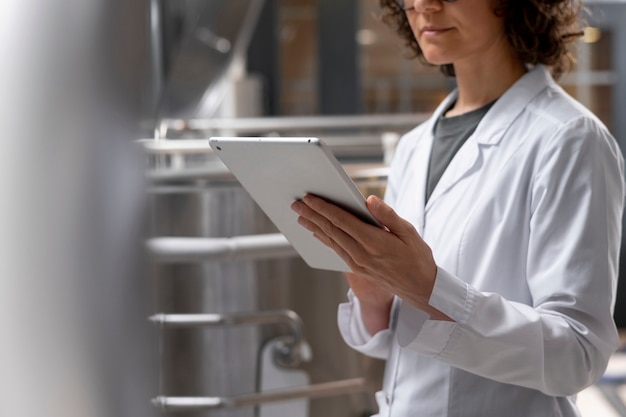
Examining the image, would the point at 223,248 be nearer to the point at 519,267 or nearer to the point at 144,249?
the point at 144,249

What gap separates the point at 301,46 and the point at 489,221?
7604 millimetres

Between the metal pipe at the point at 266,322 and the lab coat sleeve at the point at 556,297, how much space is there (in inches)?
47.6

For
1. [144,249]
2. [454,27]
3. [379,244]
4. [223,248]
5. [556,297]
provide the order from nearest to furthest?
[379,244] → [556,297] → [454,27] → [144,249] → [223,248]

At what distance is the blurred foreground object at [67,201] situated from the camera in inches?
46.8

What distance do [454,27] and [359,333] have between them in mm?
529

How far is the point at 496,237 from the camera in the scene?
1.24m

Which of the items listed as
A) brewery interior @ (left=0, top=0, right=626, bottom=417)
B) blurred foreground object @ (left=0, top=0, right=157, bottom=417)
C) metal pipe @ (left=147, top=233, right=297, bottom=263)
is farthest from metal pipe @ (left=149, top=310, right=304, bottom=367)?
blurred foreground object @ (left=0, top=0, right=157, bottom=417)

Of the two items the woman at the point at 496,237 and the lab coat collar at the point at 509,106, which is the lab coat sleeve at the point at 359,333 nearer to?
the woman at the point at 496,237

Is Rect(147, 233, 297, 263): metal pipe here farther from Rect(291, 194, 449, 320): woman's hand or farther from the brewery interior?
Rect(291, 194, 449, 320): woman's hand

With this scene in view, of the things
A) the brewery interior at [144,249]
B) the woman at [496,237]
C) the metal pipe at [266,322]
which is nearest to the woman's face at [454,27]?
the woman at [496,237]

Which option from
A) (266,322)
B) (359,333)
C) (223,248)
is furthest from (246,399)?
(359,333)

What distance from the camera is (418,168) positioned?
1.46 meters

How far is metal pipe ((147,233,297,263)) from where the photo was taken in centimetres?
233

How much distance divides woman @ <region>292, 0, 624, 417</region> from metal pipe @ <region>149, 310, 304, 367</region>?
92cm
